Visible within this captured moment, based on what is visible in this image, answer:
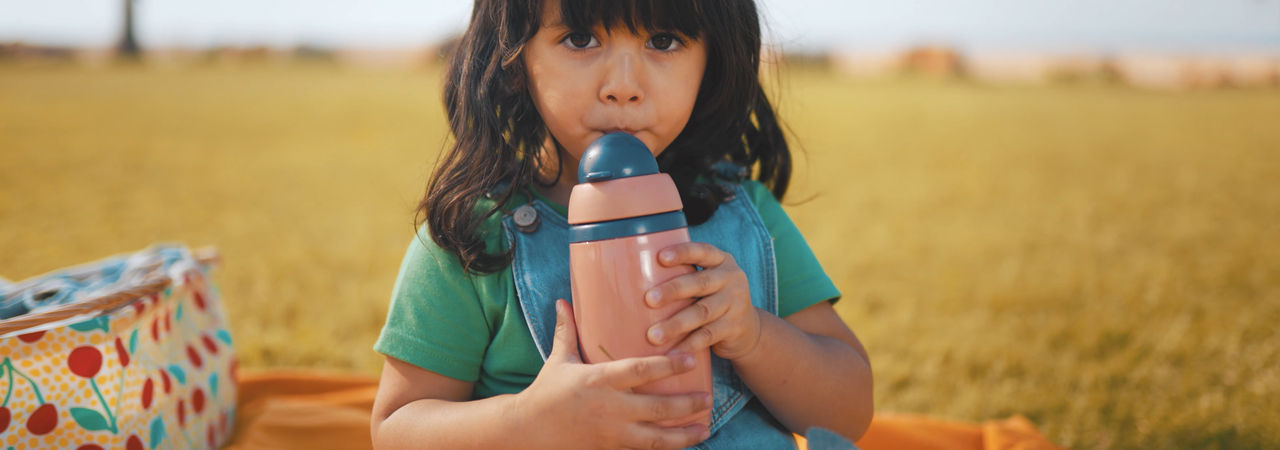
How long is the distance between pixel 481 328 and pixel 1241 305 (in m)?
2.80

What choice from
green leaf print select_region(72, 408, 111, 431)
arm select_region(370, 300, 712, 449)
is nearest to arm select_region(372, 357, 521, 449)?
arm select_region(370, 300, 712, 449)

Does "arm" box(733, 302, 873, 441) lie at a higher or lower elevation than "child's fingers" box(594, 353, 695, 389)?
lower

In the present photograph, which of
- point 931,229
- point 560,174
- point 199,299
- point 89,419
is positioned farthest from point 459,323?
point 931,229

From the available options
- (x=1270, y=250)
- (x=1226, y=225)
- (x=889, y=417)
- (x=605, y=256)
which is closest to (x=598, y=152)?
(x=605, y=256)

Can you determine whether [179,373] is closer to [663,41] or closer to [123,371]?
[123,371]

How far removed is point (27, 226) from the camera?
Answer: 152 inches

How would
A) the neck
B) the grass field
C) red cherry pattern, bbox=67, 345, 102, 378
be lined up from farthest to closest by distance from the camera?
the grass field < red cherry pattern, bbox=67, 345, 102, 378 < the neck

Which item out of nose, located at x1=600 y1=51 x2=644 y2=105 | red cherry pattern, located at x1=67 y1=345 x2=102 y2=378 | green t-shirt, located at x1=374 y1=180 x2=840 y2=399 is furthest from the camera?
red cherry pattern, located at x1=67 y1=345 x2=102 y2=378

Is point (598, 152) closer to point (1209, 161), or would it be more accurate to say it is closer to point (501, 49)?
point (501, 49)

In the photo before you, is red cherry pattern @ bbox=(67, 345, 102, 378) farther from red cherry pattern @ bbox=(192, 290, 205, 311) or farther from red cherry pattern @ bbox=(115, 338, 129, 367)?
red cherry pattern @ bbox=(192, 290, 205, 311)

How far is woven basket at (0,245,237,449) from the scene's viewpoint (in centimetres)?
126

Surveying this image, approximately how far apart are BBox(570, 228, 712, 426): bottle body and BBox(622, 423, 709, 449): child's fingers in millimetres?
12

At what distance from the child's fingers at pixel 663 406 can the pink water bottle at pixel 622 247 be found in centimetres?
1

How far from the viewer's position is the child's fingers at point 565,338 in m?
0.94
